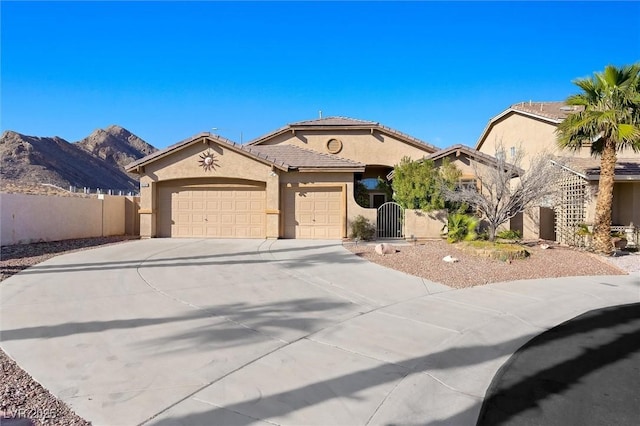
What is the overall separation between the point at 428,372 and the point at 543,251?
11246 millimetres

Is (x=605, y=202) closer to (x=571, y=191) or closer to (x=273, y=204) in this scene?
(x=571, y=191)

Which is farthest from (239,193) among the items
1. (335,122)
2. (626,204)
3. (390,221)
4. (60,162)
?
(60,162)

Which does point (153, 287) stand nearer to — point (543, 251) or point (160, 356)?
point (160, 356)

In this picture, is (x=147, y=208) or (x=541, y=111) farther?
(x=541, y=111)

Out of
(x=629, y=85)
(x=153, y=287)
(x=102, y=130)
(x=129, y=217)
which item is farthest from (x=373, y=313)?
(x=102, y=130)

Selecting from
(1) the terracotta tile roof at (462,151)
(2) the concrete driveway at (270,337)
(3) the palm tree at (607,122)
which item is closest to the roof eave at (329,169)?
(1) the terracotta tile roof at (462,151)

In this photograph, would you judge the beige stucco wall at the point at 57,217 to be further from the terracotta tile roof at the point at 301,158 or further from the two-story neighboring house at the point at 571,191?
the two-story neighboring house at the point at 571,191

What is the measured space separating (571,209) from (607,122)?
17.4 feet

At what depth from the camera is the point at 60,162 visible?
2510 inches

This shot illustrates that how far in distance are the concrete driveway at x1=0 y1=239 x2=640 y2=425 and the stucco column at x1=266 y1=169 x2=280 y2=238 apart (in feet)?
22.2

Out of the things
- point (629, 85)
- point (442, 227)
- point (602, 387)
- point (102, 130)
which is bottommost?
point (602, 387)

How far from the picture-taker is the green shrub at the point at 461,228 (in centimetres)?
1538

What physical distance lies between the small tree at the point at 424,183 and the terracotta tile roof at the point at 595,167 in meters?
4.54

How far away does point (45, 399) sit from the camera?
153 inches
